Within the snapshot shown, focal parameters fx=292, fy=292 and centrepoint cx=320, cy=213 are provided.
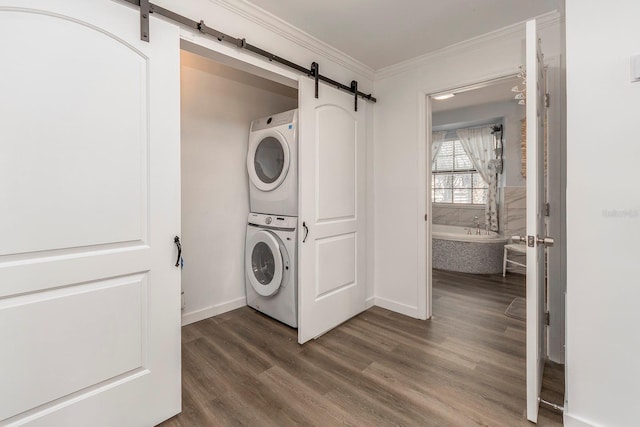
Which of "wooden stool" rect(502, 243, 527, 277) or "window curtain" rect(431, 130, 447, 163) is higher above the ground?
"window curtain" rect(431, 130, 447, 163)

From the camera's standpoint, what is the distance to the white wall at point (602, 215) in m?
1.26

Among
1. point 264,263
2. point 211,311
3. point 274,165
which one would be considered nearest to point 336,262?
point 264,263

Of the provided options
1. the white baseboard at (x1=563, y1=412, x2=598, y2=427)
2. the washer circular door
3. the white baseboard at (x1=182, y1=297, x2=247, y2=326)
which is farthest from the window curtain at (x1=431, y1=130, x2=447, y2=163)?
the white baseboard at (x1=563, y1=412, x2=598, y2=427)

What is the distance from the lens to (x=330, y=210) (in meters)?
2.46

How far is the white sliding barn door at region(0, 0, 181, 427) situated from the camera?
1104mm

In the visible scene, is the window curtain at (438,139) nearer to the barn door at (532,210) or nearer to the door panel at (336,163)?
the door panel at (336,163)

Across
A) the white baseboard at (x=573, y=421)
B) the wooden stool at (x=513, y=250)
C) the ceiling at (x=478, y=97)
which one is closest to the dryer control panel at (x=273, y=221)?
the white baseboard at (x=573, y=421)

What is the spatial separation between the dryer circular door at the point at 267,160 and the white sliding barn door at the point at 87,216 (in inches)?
43.8

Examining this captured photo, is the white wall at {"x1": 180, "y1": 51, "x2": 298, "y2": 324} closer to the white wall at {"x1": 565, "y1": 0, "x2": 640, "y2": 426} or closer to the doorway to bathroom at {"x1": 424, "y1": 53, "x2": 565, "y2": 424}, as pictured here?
the doorway to bathroom at {"x1": 424, "y1": 53, "x2": 565, "y2": 424}

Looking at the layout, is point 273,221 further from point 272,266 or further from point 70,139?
point 70,139

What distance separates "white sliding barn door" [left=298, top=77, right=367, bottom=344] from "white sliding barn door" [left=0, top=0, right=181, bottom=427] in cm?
95

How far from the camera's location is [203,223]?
8.82ft

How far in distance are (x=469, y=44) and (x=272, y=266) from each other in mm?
2500

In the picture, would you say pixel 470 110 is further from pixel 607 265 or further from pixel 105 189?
pixel 105 189
